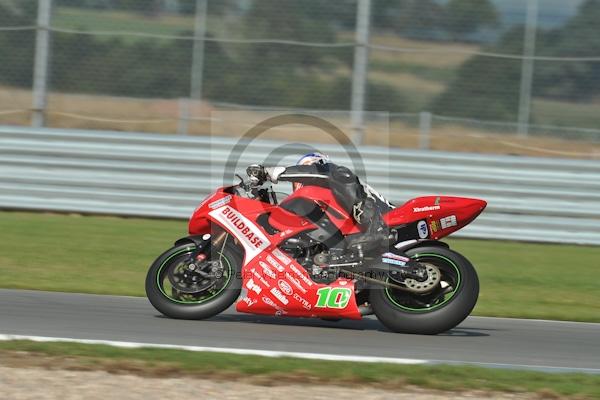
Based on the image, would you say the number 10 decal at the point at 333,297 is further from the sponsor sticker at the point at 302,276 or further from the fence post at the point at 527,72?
the fence post at the point at 527,72

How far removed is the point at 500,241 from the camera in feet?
40.9

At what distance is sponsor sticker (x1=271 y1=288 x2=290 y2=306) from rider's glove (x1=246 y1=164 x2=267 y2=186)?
83 centimetres

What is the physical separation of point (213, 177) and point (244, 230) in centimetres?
526

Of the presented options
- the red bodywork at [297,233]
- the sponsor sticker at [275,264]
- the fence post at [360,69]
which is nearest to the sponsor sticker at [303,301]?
the red bodywork at [297,233]

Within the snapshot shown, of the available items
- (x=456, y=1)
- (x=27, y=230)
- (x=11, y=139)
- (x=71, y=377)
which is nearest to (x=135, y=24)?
(x=11, y=139)

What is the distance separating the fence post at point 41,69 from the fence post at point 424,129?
4.90 meters

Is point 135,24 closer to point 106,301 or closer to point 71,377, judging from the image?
point 106,301

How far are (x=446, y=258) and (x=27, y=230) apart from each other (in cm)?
633

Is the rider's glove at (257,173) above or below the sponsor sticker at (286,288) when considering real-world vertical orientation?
above

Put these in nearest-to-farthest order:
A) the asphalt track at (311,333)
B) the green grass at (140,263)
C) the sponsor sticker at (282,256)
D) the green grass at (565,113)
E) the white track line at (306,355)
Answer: the white track line at (306,355) < the asphalt track at (311,333) < the sponsor sticker at (282,256) < the green grass at (140,263) < the green grass at (565,113)

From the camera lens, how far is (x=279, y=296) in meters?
7.47

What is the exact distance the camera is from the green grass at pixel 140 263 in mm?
9156

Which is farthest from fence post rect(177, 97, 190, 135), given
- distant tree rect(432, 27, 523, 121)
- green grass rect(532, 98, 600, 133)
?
green grass rect(532, 98, 600, 133)

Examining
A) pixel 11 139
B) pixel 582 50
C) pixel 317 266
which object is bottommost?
pixel 317 266
